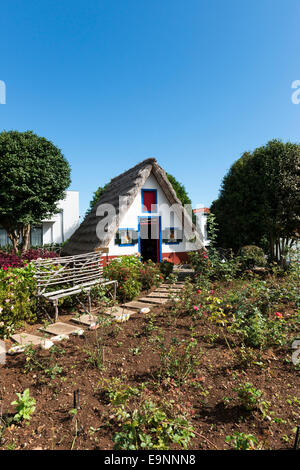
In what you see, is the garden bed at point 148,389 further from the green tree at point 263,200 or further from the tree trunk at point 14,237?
the tree trunk at point 14,237

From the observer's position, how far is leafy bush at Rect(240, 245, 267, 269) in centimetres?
909

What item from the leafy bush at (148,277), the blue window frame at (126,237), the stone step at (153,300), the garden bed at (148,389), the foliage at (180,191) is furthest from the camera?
the foliage at (180,191)

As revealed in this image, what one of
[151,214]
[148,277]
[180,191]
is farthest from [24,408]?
[180,191]

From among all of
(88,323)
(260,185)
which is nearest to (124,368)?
(88,323)

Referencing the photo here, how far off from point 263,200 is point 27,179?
12236mm

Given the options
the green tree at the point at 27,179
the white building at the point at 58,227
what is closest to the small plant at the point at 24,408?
the green tree at the point at 27,179

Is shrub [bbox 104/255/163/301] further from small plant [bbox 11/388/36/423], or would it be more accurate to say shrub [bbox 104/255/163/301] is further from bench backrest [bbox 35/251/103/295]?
small plant [bbox 11/388/36/423]

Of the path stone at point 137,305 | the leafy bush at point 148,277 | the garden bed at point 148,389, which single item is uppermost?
the leafy bush at point 148,277

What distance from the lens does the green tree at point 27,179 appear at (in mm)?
13867

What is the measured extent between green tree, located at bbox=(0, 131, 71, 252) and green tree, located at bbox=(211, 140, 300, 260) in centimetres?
1024

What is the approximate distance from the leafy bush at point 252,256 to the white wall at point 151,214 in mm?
2229

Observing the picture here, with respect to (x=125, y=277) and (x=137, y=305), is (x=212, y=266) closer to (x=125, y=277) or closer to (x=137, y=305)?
(x=125, y=277)

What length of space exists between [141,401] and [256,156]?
9.64m

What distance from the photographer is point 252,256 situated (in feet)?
29.8
